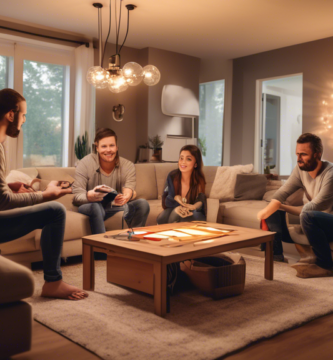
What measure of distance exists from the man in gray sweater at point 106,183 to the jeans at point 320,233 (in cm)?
137

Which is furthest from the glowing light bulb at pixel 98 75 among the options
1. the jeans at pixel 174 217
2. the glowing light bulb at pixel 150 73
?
the jeans at pixel 174 217

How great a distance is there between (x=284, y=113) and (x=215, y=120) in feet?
4.22

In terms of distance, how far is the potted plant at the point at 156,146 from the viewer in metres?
5.92

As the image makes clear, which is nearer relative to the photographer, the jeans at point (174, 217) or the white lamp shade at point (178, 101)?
the jeans at point (174, 217)

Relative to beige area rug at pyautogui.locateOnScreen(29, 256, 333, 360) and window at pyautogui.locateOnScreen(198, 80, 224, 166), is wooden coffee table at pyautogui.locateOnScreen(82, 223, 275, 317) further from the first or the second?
window at pyautogui.locateOnScreen(198, 80, 224, 166)

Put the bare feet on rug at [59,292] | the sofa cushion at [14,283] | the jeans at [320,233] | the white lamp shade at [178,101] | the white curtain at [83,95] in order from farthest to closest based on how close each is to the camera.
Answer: the white lamp shade at [178,101] < the white curtain at [83,95] < the jeans at [320,233] < the bare feet on rug at [59,292] < the sofa cushion at [14,283]

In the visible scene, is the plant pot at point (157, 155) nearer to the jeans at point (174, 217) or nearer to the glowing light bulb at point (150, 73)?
the glowing light bulb at point (150, 73)

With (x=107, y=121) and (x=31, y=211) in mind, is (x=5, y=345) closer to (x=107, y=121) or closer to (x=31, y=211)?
(x=31, y=211)

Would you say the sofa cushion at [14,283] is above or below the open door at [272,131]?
below

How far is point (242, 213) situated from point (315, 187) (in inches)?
37.7

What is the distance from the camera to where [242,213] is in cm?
382

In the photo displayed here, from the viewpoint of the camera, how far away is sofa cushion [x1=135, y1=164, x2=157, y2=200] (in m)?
4.27

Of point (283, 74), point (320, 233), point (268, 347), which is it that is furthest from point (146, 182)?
point (283, 74)

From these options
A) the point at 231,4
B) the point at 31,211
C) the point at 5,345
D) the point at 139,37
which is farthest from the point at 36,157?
the point at 5,345
